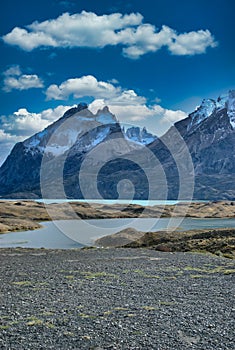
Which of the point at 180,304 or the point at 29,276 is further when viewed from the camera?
the point at 29,276

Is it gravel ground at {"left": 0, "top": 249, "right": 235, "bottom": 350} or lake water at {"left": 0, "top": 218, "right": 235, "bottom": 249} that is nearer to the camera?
gravel ground at {"left": 0, "top": 249, "right": 235, "bottom": 350}

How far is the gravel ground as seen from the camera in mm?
15961

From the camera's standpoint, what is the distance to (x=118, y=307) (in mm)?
21984

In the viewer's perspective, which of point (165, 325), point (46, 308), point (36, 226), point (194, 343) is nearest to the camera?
point (194, 343)

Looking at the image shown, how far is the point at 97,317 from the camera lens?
19609 millimetres

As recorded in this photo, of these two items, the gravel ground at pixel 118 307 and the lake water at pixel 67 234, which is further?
the lake water at pixel 67 234

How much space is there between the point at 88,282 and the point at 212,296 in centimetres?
952

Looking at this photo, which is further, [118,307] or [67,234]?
[67,234]

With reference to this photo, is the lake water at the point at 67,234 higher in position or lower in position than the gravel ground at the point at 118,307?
lower

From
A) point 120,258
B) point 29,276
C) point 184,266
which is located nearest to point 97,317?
point 29,276

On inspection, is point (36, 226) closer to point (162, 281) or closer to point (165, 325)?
point (162, 281)

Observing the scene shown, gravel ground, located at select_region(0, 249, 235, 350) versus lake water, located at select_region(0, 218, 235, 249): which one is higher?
gravel ground, located at select_region(0, 249, 235, 350)

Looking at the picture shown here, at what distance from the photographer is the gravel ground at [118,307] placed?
15961mm

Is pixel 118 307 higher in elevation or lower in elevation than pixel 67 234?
higher
